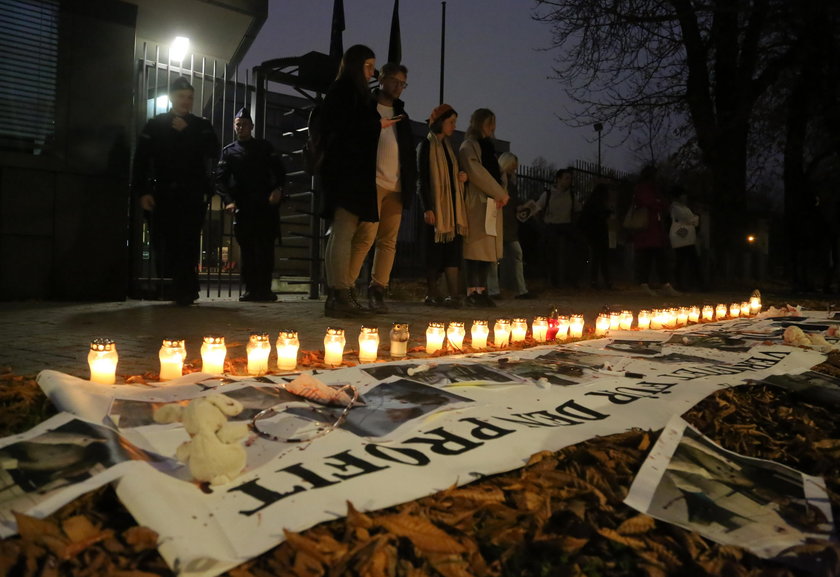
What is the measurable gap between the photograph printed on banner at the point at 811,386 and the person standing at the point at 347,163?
3002mm

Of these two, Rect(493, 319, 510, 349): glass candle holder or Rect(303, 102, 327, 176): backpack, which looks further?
Rect(303, 102, 327, 176): backpack

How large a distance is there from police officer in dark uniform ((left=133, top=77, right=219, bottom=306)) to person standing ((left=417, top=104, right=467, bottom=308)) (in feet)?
7.13

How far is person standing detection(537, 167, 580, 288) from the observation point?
1014 centimetres

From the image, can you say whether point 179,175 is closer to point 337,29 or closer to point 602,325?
point 337,29

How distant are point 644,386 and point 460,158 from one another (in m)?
4.22

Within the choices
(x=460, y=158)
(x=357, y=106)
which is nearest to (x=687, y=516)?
(x=357, y=106)

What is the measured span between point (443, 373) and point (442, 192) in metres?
3.58

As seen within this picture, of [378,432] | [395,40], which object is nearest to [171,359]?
[378,432]

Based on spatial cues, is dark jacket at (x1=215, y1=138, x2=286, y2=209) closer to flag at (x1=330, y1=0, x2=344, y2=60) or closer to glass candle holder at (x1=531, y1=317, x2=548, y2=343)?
flag at (x1=330, y1=0, x2=344, y2=60)

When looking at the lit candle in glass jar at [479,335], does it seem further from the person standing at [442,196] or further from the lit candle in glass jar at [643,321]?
the person standing at [442,196]

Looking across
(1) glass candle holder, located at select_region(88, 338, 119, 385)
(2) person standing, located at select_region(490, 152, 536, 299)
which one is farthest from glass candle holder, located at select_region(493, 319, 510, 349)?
(2) person standing, located at select_region(490, 152, 536, 299)

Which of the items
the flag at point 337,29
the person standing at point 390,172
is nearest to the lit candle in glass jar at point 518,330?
the person standing at point 390,172

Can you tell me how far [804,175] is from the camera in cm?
1510

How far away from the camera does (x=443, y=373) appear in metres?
2.65
